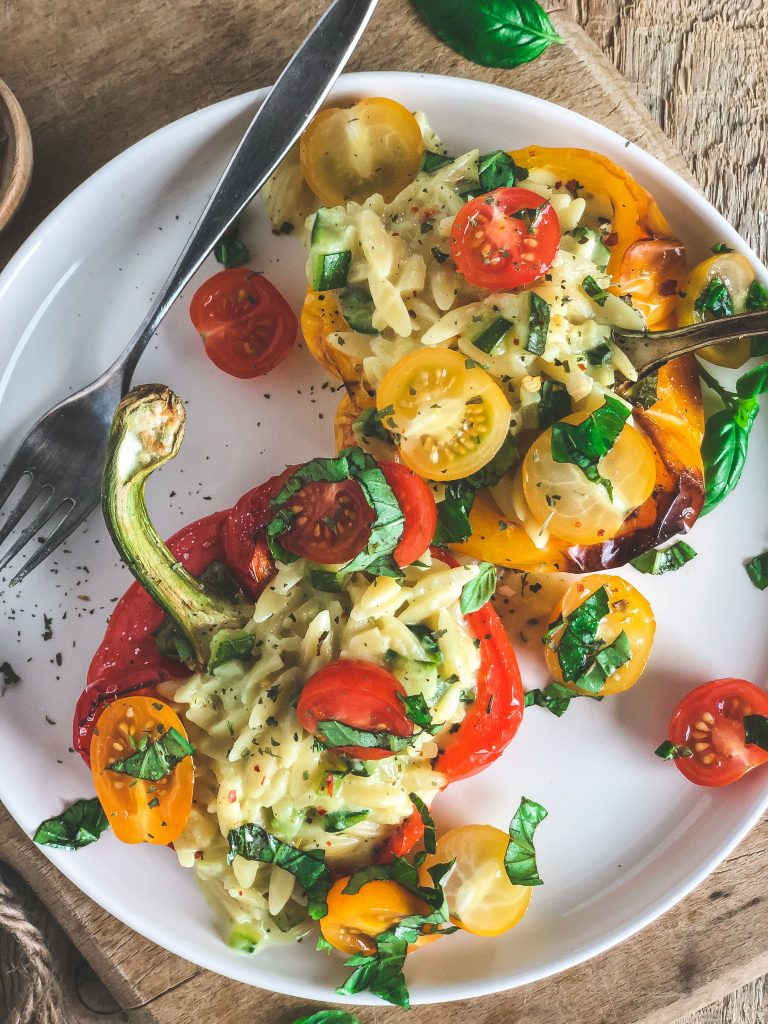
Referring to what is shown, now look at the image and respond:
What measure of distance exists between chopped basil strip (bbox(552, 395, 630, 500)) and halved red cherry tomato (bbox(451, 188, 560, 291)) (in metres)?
0.37

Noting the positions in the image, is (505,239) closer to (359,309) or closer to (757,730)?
(359,309)

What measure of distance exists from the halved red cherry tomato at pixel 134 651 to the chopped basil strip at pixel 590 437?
993 millimetres

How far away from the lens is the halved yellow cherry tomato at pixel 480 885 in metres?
2.46

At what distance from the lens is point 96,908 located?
2736 millimetres

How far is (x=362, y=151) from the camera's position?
2459 mm

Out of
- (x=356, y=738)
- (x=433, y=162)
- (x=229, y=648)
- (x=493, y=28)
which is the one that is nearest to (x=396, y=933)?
(x=356, y=738)

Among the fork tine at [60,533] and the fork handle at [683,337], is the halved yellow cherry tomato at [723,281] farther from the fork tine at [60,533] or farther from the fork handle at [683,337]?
the fork tine at [60,533]

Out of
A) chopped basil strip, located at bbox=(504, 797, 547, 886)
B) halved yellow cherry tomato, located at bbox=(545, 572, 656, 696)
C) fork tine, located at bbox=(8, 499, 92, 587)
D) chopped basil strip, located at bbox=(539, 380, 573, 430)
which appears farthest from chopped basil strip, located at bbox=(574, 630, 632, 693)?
fork tine, located at bbox=(8, 499, 92, 587)

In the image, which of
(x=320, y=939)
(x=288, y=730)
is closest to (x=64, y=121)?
→ (x=288, y=730)

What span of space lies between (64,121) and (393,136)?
1.06 meters

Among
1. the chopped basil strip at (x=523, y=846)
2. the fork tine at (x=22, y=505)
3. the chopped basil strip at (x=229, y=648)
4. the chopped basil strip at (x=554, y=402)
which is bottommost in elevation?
the chopped basil strip at (x=523, y=846)

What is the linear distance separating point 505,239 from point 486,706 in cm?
122

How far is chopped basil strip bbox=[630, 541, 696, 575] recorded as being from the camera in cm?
270


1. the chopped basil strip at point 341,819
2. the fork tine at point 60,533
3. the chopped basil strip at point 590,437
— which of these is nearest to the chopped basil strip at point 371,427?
the chopped basil strip at point 590,437
